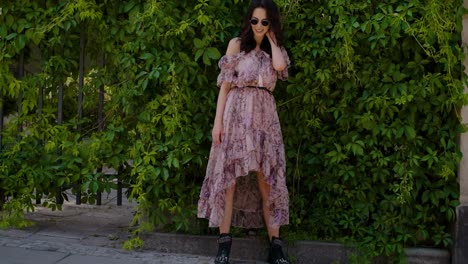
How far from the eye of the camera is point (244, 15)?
4.28 m

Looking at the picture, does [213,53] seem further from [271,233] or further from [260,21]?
[271,233]

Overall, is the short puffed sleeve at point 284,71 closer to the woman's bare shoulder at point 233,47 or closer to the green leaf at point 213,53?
the woman's bare shoulder at point 233,47

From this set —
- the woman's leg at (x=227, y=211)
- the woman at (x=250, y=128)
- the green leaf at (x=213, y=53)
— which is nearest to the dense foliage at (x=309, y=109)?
the green leaf at (x=213, y=53)

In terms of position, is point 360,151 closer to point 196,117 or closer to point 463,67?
point 463,67

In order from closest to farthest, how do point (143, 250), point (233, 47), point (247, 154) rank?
point (247, 154) → point (233, 47) → point (143, 250)

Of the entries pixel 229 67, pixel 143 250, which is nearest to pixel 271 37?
pixel 229 67

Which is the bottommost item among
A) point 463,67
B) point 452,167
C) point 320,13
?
point 452,167

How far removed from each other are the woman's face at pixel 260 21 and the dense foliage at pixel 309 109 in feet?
0.80

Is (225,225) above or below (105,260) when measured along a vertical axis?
above

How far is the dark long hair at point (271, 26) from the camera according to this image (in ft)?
13.0

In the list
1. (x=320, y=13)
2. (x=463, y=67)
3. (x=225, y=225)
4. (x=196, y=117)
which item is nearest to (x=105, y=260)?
(x=225, y=225)

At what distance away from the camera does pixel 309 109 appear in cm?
431

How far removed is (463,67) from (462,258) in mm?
1339

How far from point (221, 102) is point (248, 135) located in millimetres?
308
